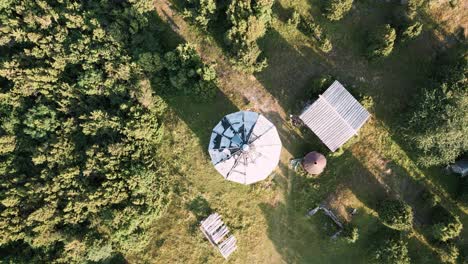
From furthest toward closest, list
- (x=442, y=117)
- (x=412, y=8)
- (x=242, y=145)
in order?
1. (x=412, y=8)
2. (x=442, y=117)
3. (x=242, y=145)

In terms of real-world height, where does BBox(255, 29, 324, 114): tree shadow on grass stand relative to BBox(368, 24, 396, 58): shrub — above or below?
above

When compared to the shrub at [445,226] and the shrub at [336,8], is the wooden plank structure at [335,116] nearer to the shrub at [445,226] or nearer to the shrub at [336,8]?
the shrub at [336,8]

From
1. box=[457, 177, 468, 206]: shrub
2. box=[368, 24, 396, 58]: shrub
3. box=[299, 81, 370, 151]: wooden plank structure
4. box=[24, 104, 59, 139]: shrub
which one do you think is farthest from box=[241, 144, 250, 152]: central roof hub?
box=[457, 177, 468, 206]: shrub

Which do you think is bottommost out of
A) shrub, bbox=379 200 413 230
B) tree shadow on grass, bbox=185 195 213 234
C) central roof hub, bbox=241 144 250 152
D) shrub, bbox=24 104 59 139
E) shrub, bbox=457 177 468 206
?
shrub, bbox=457 177 468 206

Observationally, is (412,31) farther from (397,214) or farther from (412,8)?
(397,214)

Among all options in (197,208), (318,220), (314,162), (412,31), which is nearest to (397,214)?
(318,220)

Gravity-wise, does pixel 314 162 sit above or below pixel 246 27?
below

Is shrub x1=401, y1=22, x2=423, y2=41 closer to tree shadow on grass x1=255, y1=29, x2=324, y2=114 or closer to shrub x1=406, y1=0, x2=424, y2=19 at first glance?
shrub x1=406, y1=0, x2=424, y2=19
